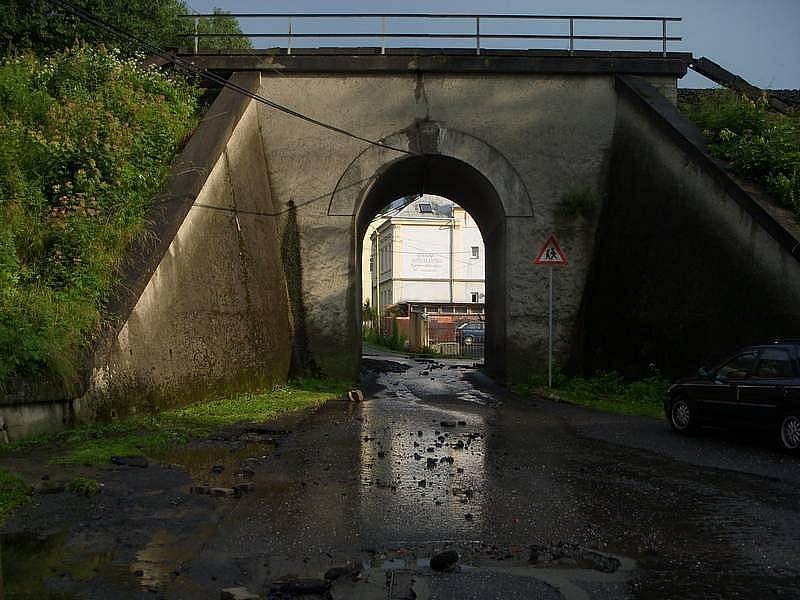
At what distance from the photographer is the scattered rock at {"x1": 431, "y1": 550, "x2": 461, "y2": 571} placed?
4.96 metres

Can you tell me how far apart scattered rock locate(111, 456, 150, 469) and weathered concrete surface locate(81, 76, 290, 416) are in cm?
205

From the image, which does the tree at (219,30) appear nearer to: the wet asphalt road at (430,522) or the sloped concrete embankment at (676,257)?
the sloped concrete embankment at (676,257)

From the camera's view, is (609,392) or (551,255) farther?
(551,255)

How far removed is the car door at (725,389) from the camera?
10.5m

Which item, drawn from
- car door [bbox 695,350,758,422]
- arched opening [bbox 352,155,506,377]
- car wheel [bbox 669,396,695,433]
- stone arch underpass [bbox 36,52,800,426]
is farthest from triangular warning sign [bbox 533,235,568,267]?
car door [bbox 695,350,758,422]

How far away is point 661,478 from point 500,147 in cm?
1208

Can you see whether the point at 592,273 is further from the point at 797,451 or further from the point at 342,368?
the point at 797,451

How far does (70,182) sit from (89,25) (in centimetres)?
1159

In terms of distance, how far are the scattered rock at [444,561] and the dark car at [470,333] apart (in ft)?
111

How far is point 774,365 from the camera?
33.0ft

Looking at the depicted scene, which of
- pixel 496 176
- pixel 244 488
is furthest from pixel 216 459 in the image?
pixel 496 176

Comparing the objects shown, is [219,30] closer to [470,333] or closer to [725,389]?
[725,389]

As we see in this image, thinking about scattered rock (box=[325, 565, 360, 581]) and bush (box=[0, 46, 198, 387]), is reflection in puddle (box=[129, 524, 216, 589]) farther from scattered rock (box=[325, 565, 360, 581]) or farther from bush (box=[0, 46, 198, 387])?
bush (box=[0, 46, 198, 387])

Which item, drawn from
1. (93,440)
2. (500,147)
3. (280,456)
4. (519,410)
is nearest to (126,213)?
(93,440)
